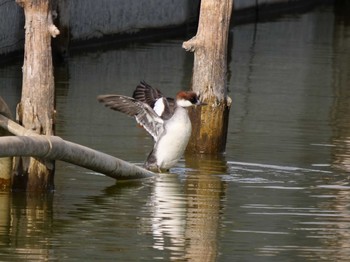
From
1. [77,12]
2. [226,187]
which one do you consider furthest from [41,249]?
[77,12]

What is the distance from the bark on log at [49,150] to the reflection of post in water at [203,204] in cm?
75

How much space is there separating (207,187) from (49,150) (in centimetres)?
188

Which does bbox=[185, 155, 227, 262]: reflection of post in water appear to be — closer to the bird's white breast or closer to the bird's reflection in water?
the bird's reflection in water

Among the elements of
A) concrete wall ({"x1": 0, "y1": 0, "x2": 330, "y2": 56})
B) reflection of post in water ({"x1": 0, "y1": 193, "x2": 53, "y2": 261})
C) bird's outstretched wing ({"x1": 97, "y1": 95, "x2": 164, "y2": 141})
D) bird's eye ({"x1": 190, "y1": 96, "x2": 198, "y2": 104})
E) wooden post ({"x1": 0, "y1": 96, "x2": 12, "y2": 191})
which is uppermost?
concrete wall ({"x1": 0, "y1": 0, "x2": 330, "y2": 56})

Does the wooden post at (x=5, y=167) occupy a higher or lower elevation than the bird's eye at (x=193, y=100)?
lower

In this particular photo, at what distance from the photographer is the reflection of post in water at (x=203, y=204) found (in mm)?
8789

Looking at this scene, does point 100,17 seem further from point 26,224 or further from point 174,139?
point 26,224

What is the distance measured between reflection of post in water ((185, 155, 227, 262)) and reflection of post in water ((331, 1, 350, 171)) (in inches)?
50.0

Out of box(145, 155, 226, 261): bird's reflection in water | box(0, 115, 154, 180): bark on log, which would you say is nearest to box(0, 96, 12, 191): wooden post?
box(0, 115, 154, 180): bark on log

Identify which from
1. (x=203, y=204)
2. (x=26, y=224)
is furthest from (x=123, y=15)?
(x=26, y=224)

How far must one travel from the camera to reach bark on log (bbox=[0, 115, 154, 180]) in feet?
32.0

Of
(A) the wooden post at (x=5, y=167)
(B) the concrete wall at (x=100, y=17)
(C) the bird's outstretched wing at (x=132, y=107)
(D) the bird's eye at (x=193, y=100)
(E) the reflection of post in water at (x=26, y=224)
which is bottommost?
(E) the reflection of post in water at (x=26, y=224)

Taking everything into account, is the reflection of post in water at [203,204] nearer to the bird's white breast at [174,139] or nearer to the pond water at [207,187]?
the pond water at [207,187]

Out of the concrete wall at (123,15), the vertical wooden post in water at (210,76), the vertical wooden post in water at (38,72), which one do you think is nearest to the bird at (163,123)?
the vertical wooden post in water at (210,76)
